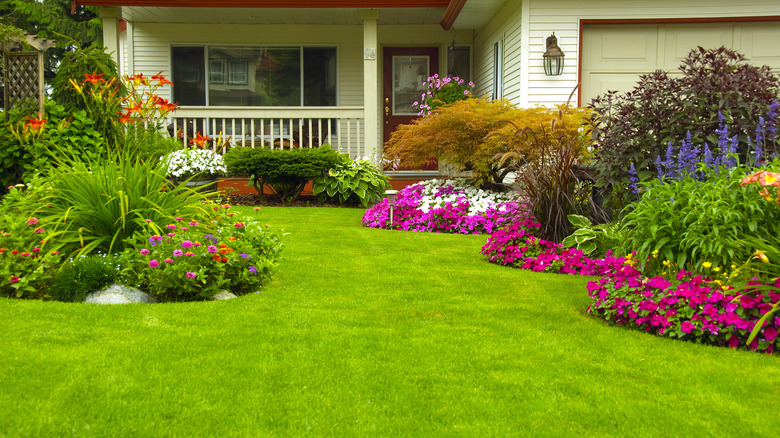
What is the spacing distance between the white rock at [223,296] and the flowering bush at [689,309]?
2358 mm

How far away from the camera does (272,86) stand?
14.1 m

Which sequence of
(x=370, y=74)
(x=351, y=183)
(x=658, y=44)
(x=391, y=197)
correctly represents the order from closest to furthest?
(x=391, y=197) < (x=658, y=44) < (x=351, y=183) < (x=370, y=74)

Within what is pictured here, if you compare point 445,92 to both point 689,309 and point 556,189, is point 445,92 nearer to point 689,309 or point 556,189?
point 556,189

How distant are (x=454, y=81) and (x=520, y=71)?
1841mm

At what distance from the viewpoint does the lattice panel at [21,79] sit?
859 cm

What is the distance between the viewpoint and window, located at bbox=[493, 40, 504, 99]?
11.9 meters

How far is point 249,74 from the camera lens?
1399cm

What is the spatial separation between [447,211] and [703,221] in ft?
15.9

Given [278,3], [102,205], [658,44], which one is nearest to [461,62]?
[278,3]

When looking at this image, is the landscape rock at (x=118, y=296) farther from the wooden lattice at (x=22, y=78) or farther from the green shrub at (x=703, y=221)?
the wooden lattice at (x=22, y=78)

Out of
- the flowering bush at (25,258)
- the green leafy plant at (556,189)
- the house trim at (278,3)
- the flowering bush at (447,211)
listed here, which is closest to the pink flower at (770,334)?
the green leafy plant at (556,189)

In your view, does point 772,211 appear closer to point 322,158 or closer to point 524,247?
point 524,247

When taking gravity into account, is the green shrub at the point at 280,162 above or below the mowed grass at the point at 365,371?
above

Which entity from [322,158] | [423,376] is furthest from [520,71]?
[423,376]
